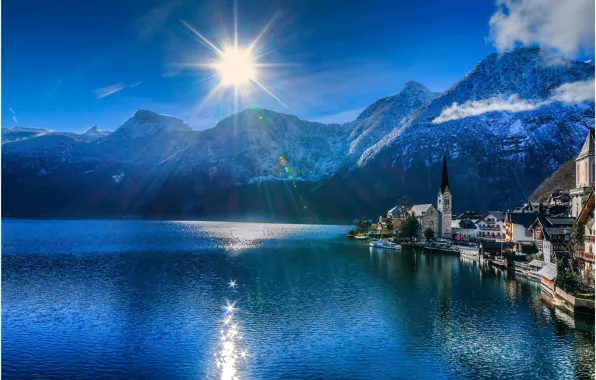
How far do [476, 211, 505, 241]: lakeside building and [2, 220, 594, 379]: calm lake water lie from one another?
67.8 meters

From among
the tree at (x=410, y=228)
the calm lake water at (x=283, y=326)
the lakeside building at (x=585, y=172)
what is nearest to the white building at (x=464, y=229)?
the tree at (x=410, y=228)

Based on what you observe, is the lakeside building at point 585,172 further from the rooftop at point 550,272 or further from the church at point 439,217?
the church at point 439,217

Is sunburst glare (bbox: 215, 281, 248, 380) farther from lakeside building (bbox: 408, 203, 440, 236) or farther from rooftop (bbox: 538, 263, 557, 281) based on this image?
lakeside building (bbox: 408, 203, 440, 236)

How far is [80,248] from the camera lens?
152 metres

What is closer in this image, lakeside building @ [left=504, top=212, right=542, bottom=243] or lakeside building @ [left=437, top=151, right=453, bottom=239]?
lakeside building @ [left=504, top=212, right=542, bottom=243]

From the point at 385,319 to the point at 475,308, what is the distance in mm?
14915

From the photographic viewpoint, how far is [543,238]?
9950 cm

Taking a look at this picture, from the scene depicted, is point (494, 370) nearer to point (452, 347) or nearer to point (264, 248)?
point (452, 347)

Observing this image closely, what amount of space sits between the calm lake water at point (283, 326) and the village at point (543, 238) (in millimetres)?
4245

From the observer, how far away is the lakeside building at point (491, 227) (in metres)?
165

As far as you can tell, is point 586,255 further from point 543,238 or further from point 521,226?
point 521,226

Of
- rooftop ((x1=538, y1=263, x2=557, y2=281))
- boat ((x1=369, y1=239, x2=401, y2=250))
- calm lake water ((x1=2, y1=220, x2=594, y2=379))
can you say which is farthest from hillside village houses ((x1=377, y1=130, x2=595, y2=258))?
boat ((x1=369, y1=239, x2=401, y2=250))

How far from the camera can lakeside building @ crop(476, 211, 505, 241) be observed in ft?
542

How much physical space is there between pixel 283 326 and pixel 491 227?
134074 millimetres
